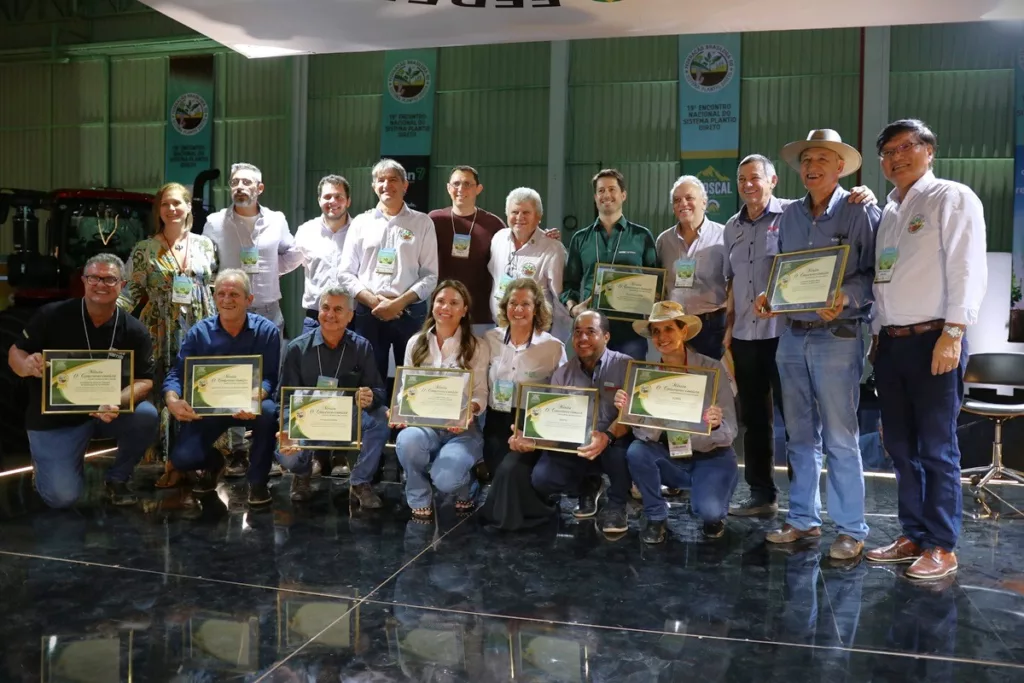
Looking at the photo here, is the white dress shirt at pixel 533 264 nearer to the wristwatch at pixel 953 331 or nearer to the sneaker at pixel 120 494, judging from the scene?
the wristwatch at pixel 953 331

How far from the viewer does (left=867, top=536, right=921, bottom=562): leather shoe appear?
3822 mm

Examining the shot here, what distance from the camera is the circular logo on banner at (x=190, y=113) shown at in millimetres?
13484

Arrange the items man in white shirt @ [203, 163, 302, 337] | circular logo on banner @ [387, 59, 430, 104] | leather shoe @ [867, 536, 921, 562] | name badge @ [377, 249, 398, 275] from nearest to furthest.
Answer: leather shoe @ [867, 536, 921, 562] → name badge @ [377, 249, 398, 275] → man in white shirt @ [203, 163, 302, 337] → circular logo on banner @ [387, 59, 430, 104]

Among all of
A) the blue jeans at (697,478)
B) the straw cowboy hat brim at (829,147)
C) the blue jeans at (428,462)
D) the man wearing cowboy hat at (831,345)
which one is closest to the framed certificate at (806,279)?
the man wearing cowboy hat at (831,345)

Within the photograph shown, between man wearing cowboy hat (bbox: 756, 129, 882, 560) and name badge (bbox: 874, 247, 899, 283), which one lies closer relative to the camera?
name badge (bbox: 874, 247, 899, 283)

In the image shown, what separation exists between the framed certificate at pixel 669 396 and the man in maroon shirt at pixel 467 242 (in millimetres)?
1417

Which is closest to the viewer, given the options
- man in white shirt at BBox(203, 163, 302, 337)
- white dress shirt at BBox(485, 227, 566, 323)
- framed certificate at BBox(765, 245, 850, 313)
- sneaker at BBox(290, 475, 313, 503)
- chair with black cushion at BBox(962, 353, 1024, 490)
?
framed certificate at BBox(765, 245, 850, 313)

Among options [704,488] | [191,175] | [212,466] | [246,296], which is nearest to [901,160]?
[704,488]

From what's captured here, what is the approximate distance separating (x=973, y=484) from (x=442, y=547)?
364 centimetres

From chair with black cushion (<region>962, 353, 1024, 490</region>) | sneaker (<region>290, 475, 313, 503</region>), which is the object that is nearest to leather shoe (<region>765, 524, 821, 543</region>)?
chair with black cushion (<region>962, 353, 1024, 490</region>)

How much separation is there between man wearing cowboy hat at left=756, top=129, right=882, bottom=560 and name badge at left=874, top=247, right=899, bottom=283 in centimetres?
15

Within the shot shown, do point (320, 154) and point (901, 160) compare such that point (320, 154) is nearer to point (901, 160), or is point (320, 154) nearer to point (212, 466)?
point (212, 466)

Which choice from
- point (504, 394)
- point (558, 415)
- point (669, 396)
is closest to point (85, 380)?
point (504, 394)

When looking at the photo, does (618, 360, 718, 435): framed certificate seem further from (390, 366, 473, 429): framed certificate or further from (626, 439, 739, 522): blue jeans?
(390, 366, 473, 429): framed certificate
